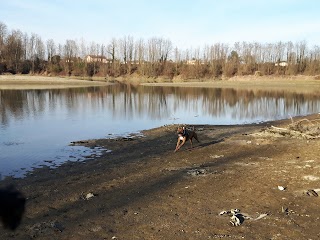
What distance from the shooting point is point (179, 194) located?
30.9 feet

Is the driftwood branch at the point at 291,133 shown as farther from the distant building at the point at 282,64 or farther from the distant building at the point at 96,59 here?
the distant building at the point at 96,59

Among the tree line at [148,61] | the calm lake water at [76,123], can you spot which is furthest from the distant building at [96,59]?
the calm lake water at [76,123]

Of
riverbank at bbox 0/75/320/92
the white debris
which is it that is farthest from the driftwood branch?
riverbank at bbox 0/75/320/92

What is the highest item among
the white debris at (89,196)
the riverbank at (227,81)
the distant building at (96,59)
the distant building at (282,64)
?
the distant building at (96,59)

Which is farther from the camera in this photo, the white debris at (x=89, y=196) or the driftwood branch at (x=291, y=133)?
the driftwood branch at (x=291, y=133)

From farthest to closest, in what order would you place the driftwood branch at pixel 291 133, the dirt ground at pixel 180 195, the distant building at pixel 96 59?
the distant building at pixel 96 59
the driftwood branch at pixel 291 133
the dirt ground at pixel 180 195

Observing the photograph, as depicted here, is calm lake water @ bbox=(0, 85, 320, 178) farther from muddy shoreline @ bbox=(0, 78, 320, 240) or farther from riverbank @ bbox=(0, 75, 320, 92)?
riverbank @ bbox=(0, 75, 320, 92)

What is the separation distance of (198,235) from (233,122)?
23.2 meters

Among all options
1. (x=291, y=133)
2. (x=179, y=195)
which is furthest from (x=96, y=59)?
(x=179, y=195)

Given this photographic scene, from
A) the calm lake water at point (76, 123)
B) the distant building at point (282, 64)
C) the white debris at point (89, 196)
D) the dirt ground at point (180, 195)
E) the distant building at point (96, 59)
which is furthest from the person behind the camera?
the distant building at point (96, 59)

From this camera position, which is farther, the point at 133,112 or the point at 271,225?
the point at 133,112

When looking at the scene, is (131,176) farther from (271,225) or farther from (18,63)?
(18,63)

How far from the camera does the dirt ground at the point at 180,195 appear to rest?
709cm

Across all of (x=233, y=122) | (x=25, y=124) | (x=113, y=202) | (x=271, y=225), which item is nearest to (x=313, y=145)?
(x=271, y=225)
